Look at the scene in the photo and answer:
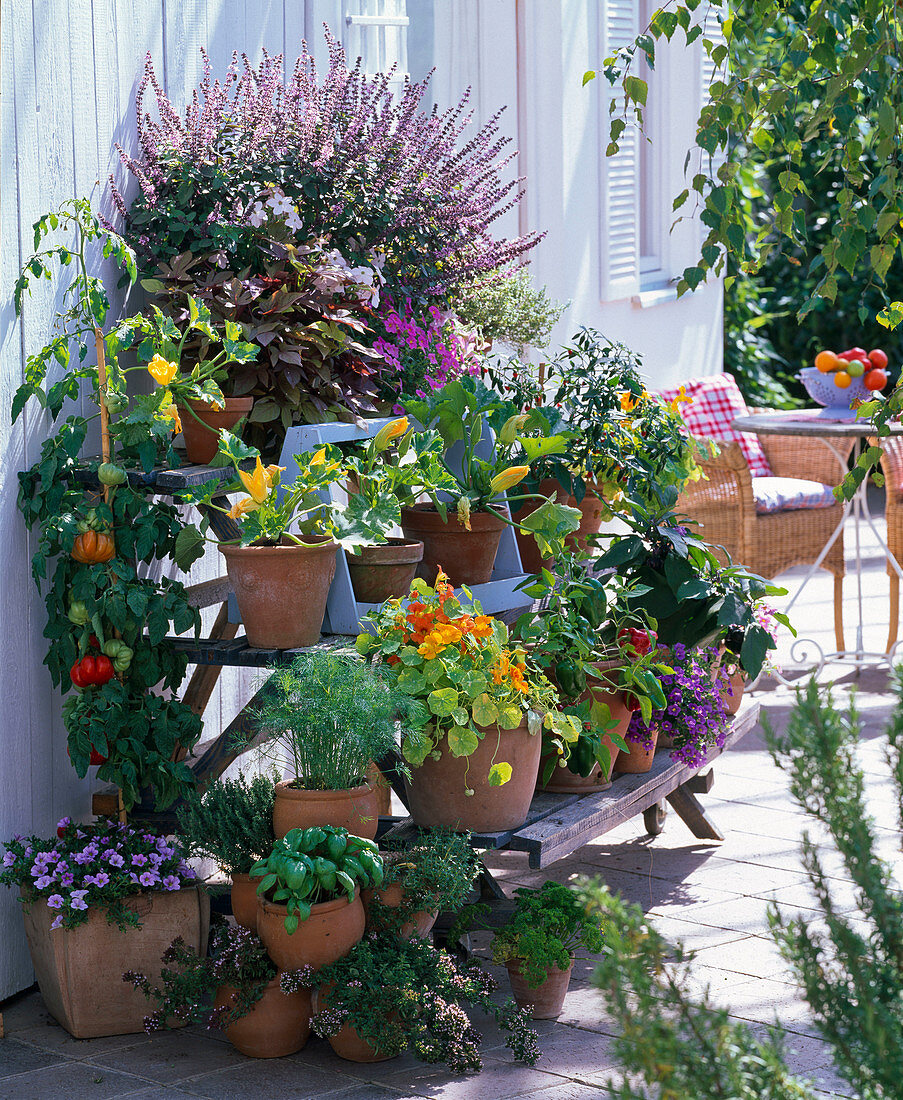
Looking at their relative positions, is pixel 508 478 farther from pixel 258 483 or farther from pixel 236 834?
pixel 236 834

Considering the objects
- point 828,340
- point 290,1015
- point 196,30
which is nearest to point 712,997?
point 290,1015

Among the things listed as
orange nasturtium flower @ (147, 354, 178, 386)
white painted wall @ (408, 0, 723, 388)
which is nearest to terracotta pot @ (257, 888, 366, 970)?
orange nasturtium flower @ (147, 354, 178, 386)

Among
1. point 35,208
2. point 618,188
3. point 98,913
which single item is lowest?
point 98,913

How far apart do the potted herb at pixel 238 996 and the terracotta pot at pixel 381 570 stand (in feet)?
2.39

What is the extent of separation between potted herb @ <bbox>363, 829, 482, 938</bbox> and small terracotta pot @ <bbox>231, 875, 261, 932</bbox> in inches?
8.7

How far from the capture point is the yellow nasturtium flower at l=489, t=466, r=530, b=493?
308 cm

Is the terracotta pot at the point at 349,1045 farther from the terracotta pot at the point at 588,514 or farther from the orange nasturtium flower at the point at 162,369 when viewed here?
the terracotta pot at the point at 588,514

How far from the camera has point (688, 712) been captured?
133 inches

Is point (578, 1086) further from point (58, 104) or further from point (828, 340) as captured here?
point (828, 340)

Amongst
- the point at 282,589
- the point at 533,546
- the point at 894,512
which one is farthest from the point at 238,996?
the point at 894,512

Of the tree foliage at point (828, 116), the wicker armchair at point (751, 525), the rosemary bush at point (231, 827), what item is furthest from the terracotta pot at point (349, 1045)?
the wicker armchair at point (751, 525)

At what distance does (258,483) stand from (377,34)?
2.12m

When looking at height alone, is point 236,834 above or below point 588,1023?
above

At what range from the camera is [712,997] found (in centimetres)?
297
